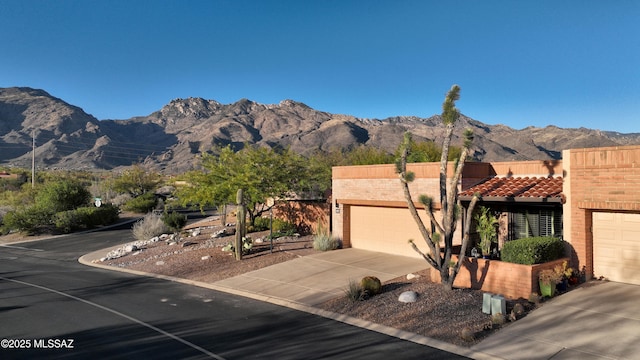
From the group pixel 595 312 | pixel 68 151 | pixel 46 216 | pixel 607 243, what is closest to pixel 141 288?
pixel 595 312

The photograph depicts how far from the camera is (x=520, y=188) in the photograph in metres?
16.2

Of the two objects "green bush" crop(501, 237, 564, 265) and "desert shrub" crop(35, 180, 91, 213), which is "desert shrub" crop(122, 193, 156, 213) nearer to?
"desert shrub" crop(35, 180, 91, 213)

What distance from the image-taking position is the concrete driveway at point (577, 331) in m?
9.64

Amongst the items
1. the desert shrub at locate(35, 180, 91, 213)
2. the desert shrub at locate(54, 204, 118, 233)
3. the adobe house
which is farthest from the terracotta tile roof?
the desert shrub at locate(35, 180, 91, 213)

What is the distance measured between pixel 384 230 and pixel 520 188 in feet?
21.9

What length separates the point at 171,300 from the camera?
15.4m

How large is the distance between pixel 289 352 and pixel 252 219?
57.9 feet

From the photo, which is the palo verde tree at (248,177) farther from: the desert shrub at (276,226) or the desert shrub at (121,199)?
the desert shrub at (121,199)

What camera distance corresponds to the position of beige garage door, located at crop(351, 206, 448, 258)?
65.5ft

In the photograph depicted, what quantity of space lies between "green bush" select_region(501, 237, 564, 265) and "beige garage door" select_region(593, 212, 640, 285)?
45.1 inches

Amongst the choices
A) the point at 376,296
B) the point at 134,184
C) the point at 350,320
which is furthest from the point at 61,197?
the point at 350,320

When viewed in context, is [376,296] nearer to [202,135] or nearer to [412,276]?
[412,276]

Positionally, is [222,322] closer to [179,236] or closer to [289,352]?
[289,352]

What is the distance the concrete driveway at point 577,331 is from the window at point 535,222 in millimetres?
3217
